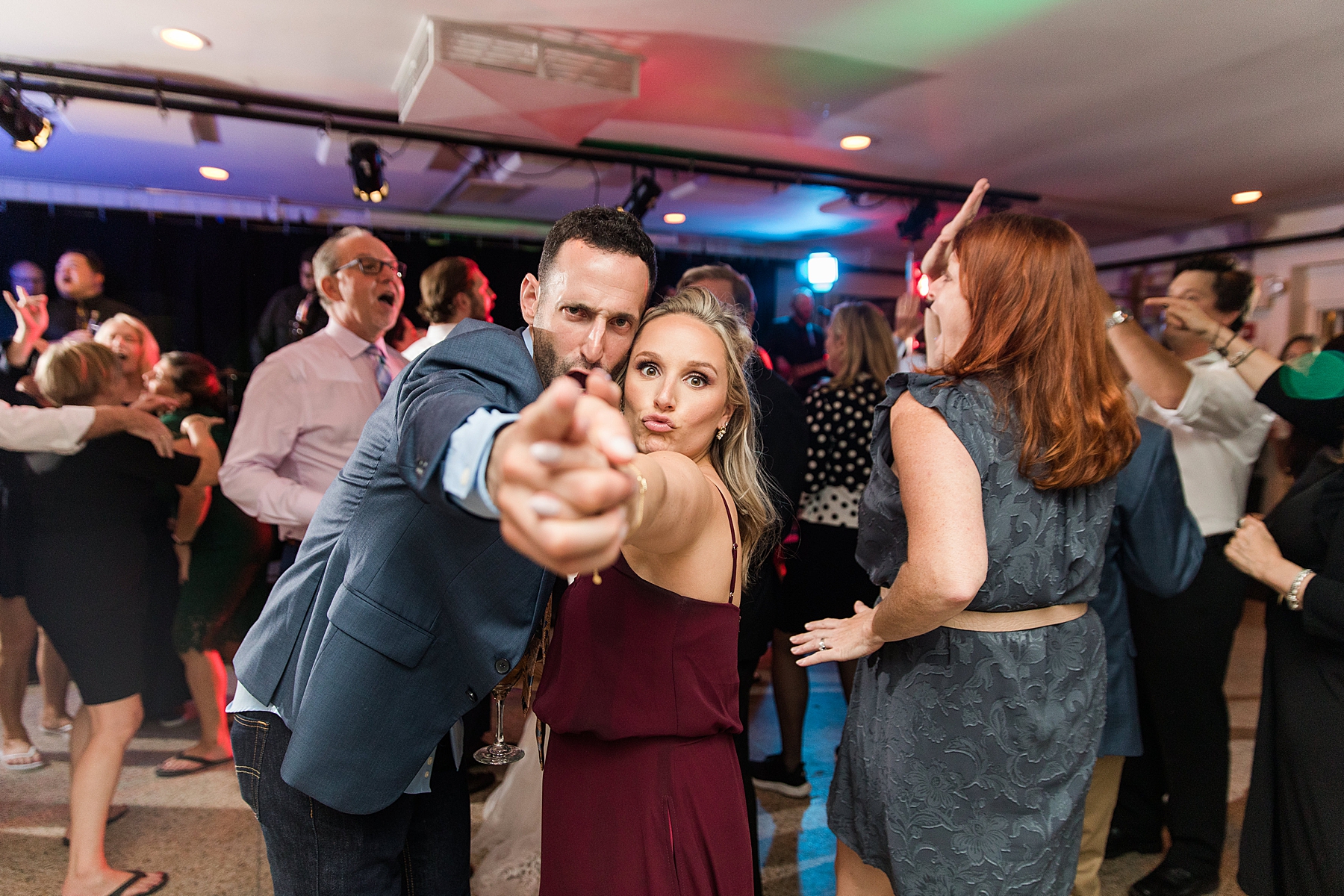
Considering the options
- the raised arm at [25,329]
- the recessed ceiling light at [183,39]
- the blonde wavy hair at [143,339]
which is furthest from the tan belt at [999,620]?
the recessed ceiling light at [183,39]

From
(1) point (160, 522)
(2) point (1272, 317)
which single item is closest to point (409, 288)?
(1) point (160, 522)

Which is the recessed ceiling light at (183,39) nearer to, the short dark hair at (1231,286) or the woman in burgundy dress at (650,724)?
the woman in burgundy dress at (650,724)

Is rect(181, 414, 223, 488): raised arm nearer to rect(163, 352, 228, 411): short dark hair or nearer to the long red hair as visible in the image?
rect(163, 352, 228, 411): short dark hair

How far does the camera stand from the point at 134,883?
2320 millimetres

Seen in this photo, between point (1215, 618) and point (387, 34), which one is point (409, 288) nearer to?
point (387, 34)

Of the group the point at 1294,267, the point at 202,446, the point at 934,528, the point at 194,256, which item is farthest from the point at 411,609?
the point at 1294,267

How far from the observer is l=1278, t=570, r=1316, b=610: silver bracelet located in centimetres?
165

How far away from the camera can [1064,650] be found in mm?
1393

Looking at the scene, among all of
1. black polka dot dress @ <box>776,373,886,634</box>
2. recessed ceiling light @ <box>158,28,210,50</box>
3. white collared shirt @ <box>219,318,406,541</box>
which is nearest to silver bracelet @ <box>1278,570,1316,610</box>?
black polka dot dress @ <box>776,373,886,634</box>

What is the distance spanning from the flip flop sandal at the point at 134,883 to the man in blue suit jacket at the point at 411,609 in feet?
5.34

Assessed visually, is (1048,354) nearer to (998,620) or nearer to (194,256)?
(998,620)

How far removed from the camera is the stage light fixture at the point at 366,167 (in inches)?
174

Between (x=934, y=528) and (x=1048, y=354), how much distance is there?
0.39 meters

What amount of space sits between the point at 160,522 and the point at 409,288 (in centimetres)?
498
